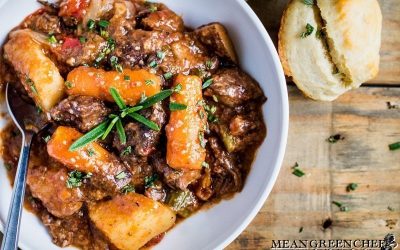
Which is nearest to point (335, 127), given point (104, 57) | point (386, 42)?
point (386, 42)

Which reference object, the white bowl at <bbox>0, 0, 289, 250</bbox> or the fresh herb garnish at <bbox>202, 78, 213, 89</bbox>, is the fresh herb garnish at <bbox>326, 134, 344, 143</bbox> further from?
A: the fresh herb garnish at <bbox>202, 78, 213, 89</bbox>

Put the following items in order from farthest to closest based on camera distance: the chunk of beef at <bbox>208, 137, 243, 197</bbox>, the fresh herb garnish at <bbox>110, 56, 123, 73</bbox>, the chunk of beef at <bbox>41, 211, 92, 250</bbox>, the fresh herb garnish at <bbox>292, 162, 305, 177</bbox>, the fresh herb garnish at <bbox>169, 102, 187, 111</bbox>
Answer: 1. the fresh herb garnish at <bbox>292, 162, 305, 177</bbox>
2. the chunk of beef at <bbox>41, 211, 92, 250</bbox>
3. the chunk of beef at <bbox>208, 137, 243, 197</bbox>
4. the fresh herb garnish at <bbox>110, 56, 123, 73</bbox>
5. the fresh herb garnish at <bbox>169, 102, 187, 111</bbox>

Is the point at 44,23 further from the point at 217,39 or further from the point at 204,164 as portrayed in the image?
the point at 204,164

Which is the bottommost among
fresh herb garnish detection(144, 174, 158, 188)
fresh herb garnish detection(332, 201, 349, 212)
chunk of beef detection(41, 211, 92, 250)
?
fresh herb garnish detection(332, 201, 349, 212)

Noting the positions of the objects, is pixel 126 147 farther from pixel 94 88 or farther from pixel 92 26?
pixel 92 26

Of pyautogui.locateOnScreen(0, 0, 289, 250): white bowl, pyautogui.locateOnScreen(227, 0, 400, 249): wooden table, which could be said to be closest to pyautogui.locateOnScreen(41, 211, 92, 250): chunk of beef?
pyautogui.locateOnScreen(0, 0, 289, 250): white bowl

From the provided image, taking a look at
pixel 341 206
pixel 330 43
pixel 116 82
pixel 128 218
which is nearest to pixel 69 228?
pixel 128 218
